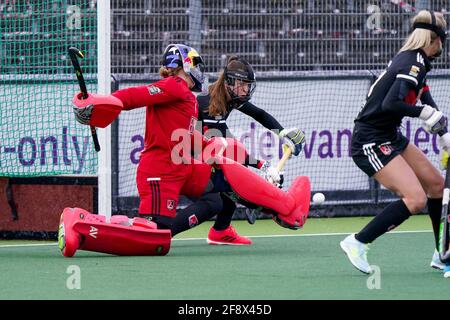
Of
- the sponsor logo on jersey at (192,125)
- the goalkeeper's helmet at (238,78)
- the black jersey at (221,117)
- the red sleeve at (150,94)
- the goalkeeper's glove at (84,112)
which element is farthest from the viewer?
the black jersey at (221,117)

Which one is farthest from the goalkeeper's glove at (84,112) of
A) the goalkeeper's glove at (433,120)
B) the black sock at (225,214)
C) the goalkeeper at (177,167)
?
the goalkeeper's glove at (433,120)

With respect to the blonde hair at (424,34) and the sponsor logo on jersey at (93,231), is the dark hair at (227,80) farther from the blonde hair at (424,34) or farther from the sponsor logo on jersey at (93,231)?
the blonde hair at (424,34)

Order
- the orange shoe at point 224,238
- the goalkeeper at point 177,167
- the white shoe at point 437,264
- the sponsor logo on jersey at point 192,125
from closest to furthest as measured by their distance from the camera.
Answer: the white shoe at point 437,264 → the goalkeeper at point 177,167 → the sponsor logo on jersey at point 192,125 → the orange shoe at point 224,238

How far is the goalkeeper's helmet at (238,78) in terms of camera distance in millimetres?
8531

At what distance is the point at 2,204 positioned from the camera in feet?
31.3

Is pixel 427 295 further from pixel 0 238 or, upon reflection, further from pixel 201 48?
pixel 201 48

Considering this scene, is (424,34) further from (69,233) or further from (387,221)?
(69,233)

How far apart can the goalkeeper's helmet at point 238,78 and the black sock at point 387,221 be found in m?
2.13

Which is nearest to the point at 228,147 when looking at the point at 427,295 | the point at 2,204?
the point at 2,204

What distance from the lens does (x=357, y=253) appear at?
22.1 feet

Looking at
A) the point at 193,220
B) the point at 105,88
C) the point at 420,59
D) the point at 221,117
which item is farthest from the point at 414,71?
the point at 105,88

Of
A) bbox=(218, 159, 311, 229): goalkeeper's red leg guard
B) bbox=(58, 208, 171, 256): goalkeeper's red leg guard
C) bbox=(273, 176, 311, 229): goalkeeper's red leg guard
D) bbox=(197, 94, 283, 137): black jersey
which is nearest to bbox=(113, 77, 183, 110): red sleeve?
bbox=(218, 159, 311, 229): goalkeeper's red leg guard

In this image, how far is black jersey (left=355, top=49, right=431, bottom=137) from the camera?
6.65 m
